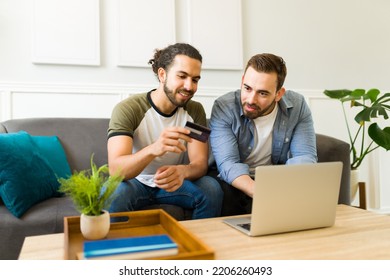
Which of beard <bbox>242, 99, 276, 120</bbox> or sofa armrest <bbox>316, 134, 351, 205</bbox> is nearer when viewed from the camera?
beard <bbox>242, 99, 276, 120</bbox>

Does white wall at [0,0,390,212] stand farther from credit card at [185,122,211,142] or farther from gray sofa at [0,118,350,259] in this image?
credit card at [185,122,211,142]

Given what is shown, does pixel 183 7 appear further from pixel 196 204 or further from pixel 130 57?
pixel 196 204

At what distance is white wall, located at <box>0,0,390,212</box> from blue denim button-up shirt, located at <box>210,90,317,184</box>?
35.1 inches

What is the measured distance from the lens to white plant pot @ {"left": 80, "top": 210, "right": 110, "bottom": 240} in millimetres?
899

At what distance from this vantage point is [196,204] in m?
1.48

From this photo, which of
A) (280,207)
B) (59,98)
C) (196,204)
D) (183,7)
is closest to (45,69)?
(59,98)

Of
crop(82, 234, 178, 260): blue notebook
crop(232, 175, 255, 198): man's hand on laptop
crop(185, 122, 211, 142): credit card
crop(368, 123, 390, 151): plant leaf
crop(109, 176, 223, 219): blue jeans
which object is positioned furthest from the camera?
crop(368, 123, 390, 151): plant leaf

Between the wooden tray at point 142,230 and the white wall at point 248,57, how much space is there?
144cm

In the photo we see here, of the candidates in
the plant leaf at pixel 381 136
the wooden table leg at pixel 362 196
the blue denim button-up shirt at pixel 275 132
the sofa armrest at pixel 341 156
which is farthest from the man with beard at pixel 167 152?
the wooden table leg at pixel 362 196

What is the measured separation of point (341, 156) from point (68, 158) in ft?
4.91

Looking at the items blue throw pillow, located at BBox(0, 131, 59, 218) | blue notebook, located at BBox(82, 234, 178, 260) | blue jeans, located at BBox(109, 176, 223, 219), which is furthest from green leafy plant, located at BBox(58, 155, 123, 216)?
blue throw pillow, located at BBox(0, 131, 59, 218)

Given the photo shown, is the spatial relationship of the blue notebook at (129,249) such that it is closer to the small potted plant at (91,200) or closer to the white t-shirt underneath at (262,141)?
the small potted plant at (91,200)

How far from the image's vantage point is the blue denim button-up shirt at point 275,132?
5.22 ft
